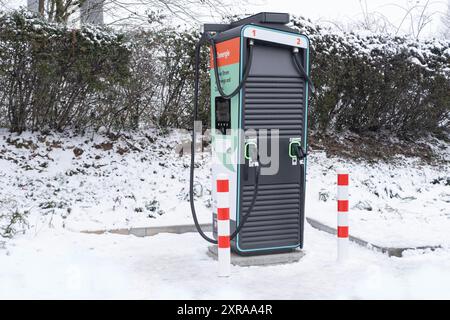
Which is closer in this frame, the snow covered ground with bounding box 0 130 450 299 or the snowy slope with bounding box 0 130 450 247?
the snow covered ground with bounding box 0 130 450 299

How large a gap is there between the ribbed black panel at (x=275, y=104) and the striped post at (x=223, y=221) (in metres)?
0.68

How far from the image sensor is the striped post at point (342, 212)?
532 centimetres

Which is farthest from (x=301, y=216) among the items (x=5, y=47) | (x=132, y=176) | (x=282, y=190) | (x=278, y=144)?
(x=5, y=47)

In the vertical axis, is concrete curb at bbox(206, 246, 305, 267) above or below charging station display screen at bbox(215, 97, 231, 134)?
below

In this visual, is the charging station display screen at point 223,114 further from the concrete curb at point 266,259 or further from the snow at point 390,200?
the snow at point 390,200

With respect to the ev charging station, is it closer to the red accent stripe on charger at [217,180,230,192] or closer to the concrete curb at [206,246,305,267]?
the concrete curb at [206,246,305,267]

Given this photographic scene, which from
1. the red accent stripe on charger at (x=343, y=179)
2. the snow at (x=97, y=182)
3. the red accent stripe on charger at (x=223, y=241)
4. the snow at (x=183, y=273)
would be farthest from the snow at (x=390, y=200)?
the red accent stripe on charger at (x=223, y=241)

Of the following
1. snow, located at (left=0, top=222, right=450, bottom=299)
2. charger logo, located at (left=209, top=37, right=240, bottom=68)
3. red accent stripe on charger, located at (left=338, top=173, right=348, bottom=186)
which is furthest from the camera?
red accent stripe on charger, located at (left=338, top=173, right=348, bottom=186)

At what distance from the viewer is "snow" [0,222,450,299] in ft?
14.7

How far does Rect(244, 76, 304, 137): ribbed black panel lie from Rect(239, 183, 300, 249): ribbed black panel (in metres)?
0.54

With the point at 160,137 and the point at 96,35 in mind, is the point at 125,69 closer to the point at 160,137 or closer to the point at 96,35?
the point at 96,35

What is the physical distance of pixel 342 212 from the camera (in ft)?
17.5

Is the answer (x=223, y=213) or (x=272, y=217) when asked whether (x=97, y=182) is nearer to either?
(x=272, y=217)

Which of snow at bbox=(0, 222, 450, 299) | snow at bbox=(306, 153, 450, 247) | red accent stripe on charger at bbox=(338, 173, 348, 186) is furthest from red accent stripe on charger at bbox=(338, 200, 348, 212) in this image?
snow at bbox=(306, 153, 450, 247)
